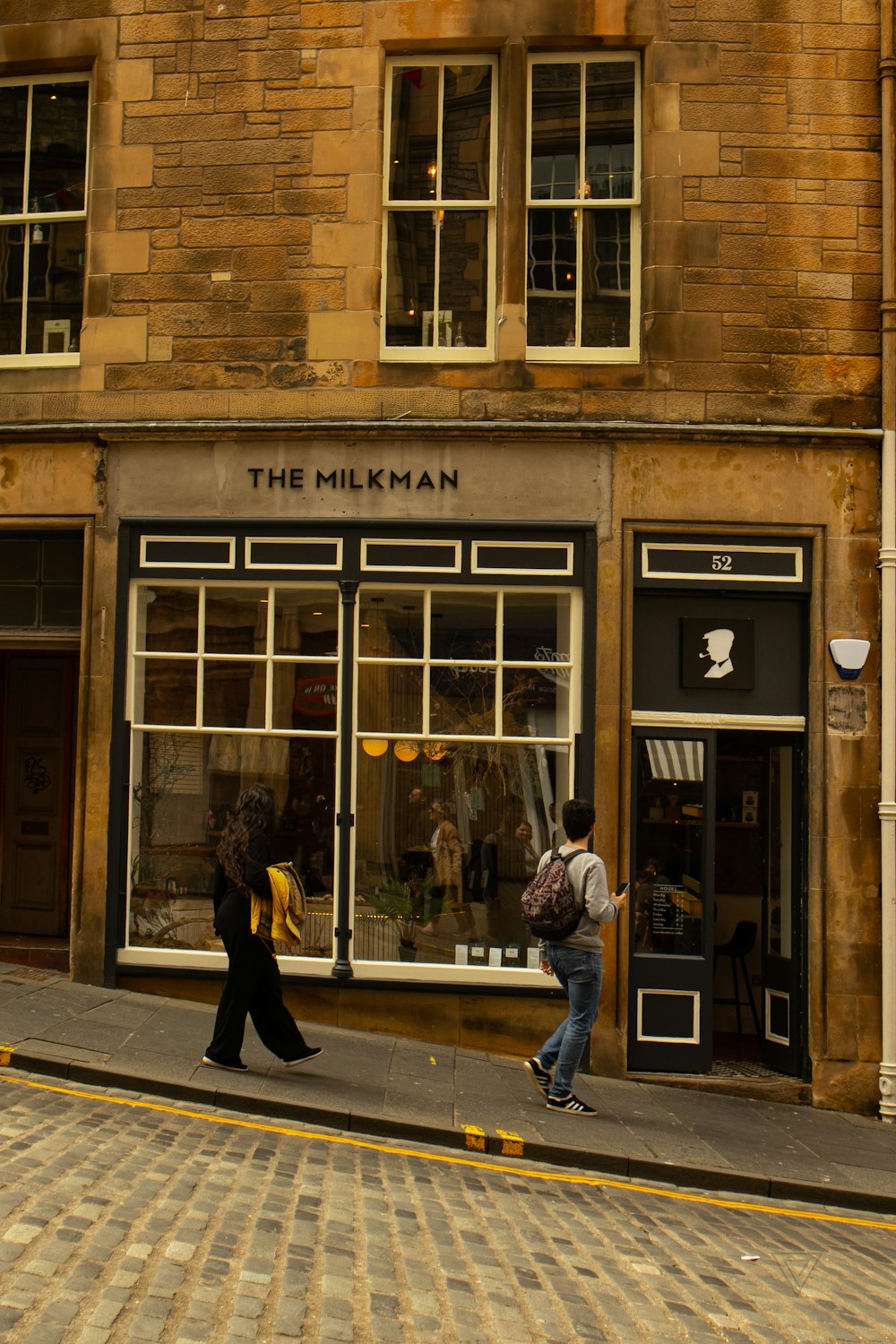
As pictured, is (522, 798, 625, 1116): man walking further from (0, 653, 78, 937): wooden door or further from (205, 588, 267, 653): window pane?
(0, 653, 78, 937): wooden door

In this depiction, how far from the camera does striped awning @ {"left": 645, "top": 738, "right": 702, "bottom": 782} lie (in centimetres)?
993

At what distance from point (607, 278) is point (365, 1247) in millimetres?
7792

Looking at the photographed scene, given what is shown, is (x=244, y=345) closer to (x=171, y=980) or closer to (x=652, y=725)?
(x=652, y=725)

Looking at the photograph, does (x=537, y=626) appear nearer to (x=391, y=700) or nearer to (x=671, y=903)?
(x=391, y=700)

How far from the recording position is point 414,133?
1040cm

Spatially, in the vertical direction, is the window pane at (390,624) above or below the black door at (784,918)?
above

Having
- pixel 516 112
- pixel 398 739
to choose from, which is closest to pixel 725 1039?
pixel 398 739

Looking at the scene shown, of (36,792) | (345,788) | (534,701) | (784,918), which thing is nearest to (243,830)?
(345,788)

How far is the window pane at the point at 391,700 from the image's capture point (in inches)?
396

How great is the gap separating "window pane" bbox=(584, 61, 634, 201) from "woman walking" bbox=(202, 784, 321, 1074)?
5.92 m

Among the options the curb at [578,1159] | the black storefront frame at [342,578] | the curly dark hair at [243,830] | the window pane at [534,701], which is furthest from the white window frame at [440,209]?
the curb at [578,1159]

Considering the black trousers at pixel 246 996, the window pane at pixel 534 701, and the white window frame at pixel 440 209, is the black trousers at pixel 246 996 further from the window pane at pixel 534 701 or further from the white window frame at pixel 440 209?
the white window frame at pixel 440 209

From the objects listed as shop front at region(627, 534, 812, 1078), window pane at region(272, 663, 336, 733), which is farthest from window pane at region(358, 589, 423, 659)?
shop front at region(627, 534, 812, 1078)

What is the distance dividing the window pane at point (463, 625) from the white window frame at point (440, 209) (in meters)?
2.04
